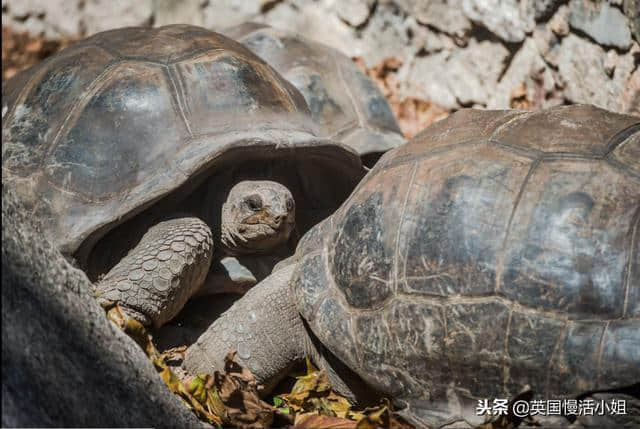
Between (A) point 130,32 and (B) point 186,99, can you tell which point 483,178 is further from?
(A) point 130,32

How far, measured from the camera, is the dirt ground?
543 cm

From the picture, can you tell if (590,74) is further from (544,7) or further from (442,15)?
(442,15)

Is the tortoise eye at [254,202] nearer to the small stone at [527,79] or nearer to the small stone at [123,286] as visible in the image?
the small stone at [123,286]

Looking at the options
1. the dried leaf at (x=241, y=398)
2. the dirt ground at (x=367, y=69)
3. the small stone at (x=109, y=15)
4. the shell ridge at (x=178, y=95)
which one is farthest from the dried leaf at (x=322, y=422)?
the small stone at (x=109, y=15)

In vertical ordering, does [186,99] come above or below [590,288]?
above

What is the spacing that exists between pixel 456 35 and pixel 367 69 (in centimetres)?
71

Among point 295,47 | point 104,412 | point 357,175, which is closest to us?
point 104,412

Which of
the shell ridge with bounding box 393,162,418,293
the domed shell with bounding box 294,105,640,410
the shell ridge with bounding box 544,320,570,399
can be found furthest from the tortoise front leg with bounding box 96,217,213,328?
the shell ridge with bounding box 544,320,570,399

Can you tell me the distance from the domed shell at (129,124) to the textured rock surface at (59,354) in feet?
3.46

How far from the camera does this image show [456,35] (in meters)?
5.12

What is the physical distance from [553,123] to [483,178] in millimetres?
375

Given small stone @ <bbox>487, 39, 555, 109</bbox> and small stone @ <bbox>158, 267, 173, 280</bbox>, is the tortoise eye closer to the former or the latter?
small stone @ <bbox>158, 267, 173, 280</bbox>

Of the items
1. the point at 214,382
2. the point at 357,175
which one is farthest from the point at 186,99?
the point at 214,382

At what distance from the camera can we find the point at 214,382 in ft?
9.60
